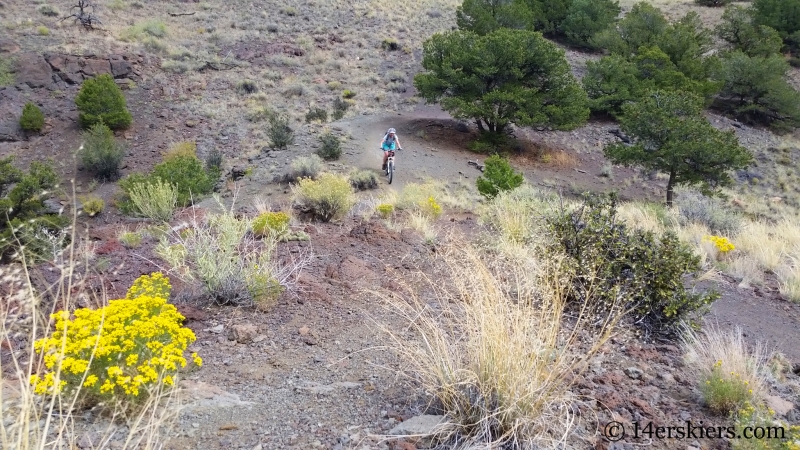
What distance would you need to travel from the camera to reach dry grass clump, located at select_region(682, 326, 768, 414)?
3352 mm

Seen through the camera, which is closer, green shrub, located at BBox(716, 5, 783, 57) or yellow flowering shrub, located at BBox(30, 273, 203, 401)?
yellow flowering shrub, located at BBox(30, 273, 203, 401)

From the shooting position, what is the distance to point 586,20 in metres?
33.8

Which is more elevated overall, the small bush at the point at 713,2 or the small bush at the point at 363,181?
the small bush at the point at 713,2

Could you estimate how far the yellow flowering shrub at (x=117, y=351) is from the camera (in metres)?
2.65

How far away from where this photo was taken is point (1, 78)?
21.0m

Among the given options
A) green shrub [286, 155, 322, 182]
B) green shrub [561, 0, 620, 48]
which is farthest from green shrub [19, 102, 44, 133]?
green shrub [561, 0, 620, 48]

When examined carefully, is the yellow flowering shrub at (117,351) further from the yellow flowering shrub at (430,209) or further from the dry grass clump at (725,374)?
the yellow flowering shrub at (430,209)

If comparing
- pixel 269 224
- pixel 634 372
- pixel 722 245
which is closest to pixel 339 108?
pixel 269 224

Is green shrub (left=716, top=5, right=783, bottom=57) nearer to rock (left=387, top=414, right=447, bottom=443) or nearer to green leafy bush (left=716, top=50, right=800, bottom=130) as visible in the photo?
green leafy bush (left=716, top=50, right=800, bottom=130)

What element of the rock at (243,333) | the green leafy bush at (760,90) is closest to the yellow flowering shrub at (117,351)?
the rock at (243,333)

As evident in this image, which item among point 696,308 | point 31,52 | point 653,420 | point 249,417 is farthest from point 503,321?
point 31,52

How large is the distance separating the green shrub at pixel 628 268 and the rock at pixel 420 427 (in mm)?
1916

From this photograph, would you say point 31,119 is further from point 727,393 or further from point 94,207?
point 727,393

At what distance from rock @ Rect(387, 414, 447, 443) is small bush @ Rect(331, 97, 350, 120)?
67.3 feet
